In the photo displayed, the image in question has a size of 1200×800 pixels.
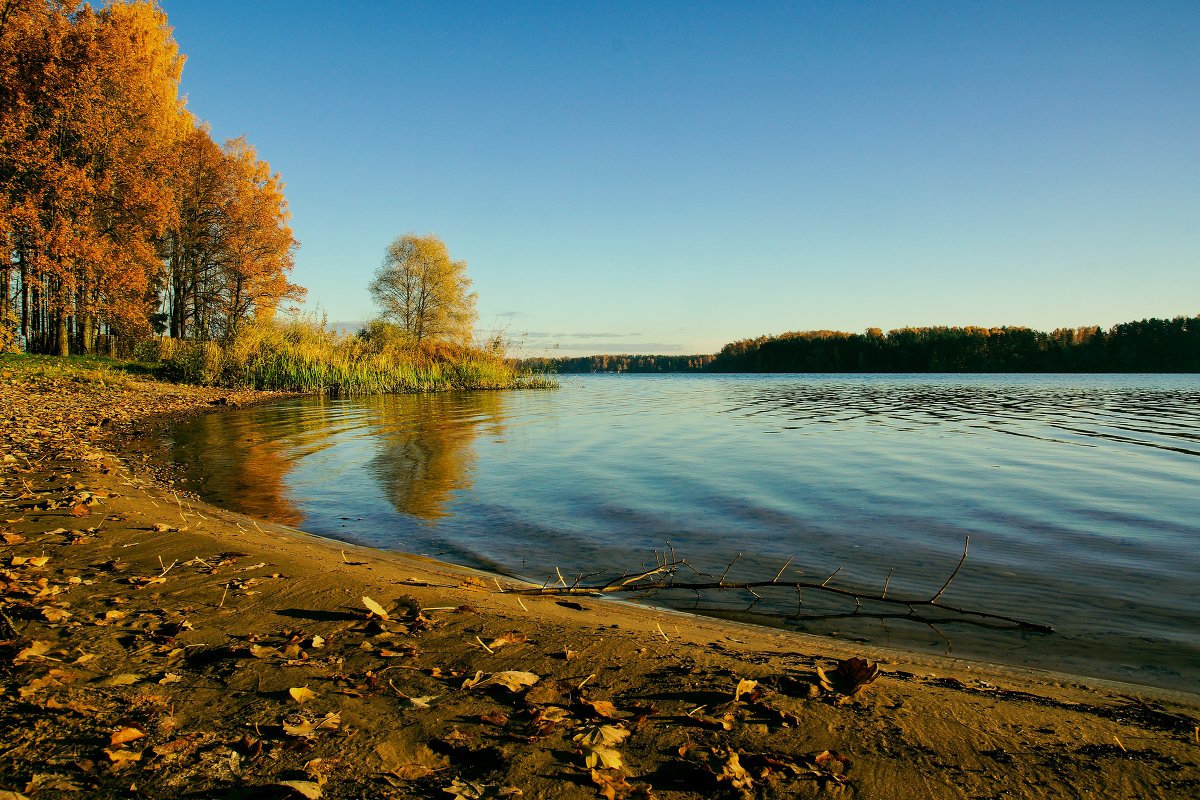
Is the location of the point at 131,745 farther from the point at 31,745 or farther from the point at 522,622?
the point at 522,622

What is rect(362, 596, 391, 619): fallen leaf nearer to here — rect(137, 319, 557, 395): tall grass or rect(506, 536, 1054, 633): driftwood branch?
rect(506, 536, 1054, 633): driftwood branch

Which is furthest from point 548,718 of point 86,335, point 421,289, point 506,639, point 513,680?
point 421,289

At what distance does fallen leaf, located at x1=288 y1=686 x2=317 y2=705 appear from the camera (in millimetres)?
2541

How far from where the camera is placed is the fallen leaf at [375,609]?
11.5 ft

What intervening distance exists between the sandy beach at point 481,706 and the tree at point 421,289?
51.8 m

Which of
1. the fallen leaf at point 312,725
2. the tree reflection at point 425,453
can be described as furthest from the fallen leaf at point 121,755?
the tree reflection at point 425,453

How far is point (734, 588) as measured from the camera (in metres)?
5.10

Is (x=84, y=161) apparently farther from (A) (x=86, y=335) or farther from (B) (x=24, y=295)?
(A) (x=86, y=335)

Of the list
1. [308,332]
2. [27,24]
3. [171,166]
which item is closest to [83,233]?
[171,166]

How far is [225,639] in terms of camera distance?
123 inches

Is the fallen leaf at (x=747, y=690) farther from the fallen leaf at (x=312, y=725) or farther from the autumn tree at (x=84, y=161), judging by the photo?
the autumn tree at (x=84, y=161)

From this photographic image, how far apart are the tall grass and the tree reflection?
9967mm

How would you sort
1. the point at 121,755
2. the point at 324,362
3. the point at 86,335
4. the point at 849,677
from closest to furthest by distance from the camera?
the point at 121,755 → the point at 849,677 → the point at 86,335 → the point at 324,362

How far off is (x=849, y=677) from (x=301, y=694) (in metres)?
2.35
